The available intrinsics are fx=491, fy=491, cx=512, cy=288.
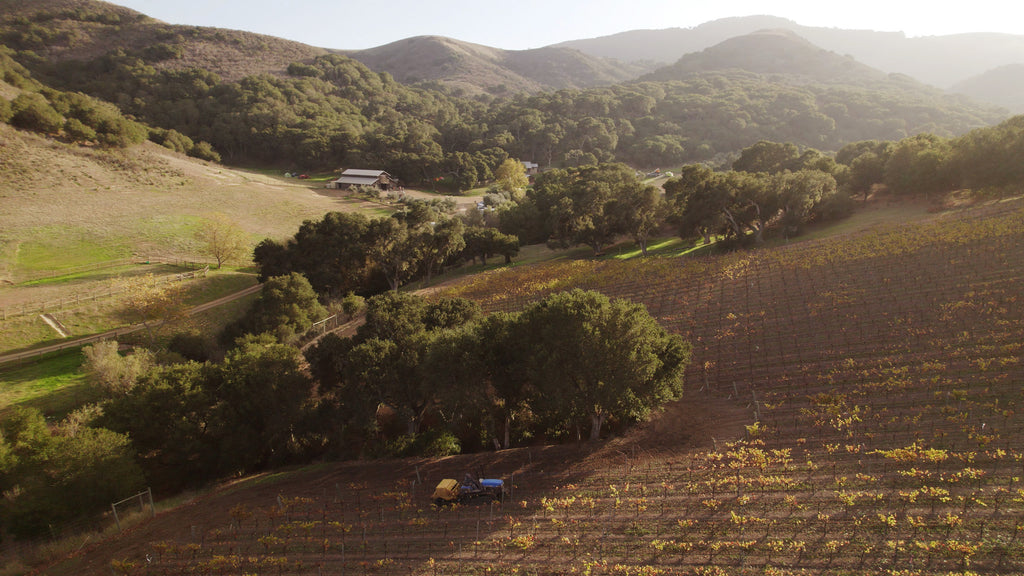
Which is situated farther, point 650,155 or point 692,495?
point 650,155

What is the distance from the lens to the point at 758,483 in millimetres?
19281

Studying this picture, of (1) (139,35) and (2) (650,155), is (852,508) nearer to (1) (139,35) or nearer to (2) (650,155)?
(2) (650,155)

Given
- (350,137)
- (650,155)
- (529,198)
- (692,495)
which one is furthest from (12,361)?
(650,155)

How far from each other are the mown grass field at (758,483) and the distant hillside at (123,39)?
7426 inches

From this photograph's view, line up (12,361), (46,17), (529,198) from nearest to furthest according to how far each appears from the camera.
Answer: (12,361)
(529,198)
(46,17)

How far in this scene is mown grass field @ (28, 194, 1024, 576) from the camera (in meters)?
16.1

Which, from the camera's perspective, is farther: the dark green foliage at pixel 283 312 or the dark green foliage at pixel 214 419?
the dark green foliage at pixel 283 312

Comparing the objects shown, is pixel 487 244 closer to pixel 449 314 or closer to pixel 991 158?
pixel 449 314

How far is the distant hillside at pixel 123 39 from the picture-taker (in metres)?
152

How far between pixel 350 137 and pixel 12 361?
96688 millimetres

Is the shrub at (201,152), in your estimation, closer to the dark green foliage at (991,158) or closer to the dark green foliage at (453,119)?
the dark green foliage at (453,119)

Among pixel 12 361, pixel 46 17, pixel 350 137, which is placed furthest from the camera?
pixel 46 17

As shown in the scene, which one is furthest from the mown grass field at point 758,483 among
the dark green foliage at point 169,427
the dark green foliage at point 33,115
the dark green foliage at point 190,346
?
the dark green foliage at point 33,115

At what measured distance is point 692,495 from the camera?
19.4 m
